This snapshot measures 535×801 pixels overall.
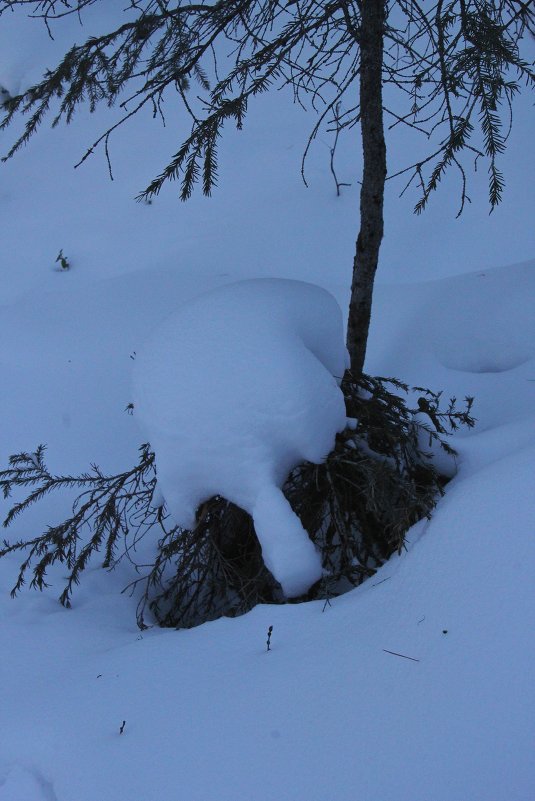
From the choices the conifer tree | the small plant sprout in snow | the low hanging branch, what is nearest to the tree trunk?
the conifer tree

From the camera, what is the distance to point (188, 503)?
2.07 m

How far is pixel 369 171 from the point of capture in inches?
100

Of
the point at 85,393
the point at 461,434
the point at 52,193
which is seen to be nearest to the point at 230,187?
the point at 52,193

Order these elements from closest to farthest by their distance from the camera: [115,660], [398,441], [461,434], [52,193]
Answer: [115,660] < [398,441] < [461,434] < [52,193]

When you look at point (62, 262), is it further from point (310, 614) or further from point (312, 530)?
point (310, 614)

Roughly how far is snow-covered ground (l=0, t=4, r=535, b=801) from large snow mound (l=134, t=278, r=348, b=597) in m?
0.28

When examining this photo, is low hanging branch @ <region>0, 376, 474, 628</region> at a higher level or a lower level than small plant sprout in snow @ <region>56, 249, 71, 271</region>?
lower

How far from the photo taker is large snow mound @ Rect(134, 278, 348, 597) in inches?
73.0

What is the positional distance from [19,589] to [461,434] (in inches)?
83.0

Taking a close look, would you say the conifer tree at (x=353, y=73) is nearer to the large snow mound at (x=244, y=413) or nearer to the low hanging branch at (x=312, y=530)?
the large snow mound at (x=244, y=413)

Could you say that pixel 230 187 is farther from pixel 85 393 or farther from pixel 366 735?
pixel 366 735

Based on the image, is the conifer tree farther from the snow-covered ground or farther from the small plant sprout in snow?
the small plant sprout in snow

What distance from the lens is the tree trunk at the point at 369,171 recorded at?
7.70ft

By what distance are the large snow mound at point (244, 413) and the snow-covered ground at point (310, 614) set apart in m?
0.28
